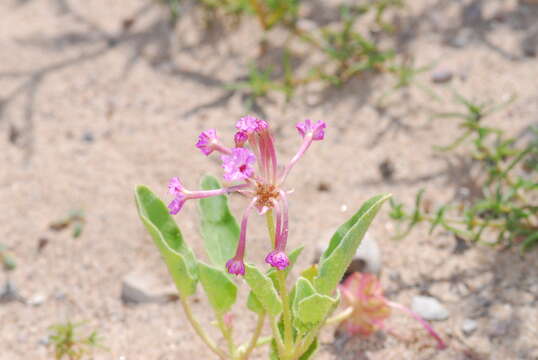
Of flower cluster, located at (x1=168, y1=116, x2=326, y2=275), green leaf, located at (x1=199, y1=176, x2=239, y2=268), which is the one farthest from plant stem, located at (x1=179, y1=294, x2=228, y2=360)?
flower cluster, located at (x1=168, y1=116, x2=326, y2=275)

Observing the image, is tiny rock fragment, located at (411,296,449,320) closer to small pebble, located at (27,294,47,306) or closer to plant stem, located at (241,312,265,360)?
plant stem, located at (241,312,265,360)

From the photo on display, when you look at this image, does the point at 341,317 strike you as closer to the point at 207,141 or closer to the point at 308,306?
the point at 308,306

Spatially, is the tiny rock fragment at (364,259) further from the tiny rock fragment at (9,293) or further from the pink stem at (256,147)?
the tiny rock fragment at (9,293)

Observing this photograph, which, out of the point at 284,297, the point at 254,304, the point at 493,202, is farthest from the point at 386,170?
the point at 284,297

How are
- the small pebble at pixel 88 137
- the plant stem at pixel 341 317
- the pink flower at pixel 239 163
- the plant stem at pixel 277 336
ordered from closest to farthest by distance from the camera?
the pink flower at pixel 239 163 < the plant stem at pixel 277 336 < the plant stem at pixel 341 317 < the small pebble at pixel 88 137

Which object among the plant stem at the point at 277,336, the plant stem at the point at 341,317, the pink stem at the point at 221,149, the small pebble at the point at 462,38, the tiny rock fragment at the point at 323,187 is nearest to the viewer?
the pink stem at the point at 221,149

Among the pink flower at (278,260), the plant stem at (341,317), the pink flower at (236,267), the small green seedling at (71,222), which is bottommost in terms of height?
the pink flower at (278,260)

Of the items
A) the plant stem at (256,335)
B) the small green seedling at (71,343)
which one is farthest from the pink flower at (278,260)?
the small green seedling at (71,343)
